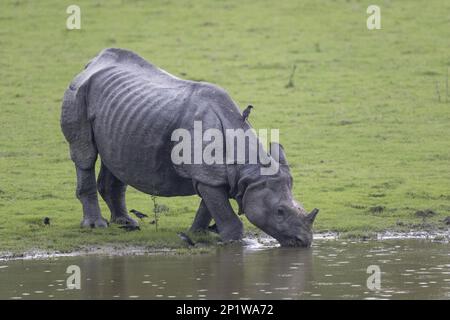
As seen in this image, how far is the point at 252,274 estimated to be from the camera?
13.5 m

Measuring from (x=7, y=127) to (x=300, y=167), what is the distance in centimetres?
668

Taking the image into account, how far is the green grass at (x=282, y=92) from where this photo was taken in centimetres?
1833

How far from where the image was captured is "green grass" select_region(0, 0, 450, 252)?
60.1ft

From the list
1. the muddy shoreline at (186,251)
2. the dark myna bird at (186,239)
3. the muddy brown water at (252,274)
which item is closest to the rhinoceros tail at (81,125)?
the muddy shoreline at (186,251)

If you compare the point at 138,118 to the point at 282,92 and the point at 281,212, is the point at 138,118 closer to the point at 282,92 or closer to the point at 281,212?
the point at 281,212

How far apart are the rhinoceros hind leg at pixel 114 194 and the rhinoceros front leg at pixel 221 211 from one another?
6.62 ft

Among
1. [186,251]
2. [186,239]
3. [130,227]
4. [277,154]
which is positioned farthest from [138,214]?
[277,154]

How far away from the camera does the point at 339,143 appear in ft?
76.5

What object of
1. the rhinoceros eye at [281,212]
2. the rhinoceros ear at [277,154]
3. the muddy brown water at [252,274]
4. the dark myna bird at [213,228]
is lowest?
the muddy brown water at [252,274]

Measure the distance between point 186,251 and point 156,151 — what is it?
149 centimetres

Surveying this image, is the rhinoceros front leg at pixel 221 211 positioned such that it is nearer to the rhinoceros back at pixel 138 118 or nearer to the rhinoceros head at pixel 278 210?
the rhinoceros back at pixel 138 118

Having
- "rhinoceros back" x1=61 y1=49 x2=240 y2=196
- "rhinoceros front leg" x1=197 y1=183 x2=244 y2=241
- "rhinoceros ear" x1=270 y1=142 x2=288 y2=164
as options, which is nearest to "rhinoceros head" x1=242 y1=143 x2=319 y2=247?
"rhinoceros ear" x1=270 y1=142 x2=288 y2=164
